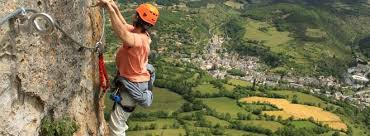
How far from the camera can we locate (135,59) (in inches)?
457

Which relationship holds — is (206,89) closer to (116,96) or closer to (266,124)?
(266,124)

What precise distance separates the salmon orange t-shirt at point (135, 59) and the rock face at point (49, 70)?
0.76 meters

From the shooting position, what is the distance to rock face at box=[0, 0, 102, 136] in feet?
29.1

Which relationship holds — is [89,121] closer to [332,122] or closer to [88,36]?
[88,36]

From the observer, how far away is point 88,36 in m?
11.7

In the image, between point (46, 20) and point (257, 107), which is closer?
point (46, 20)

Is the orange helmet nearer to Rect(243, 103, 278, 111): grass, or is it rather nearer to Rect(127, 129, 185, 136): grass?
Rect(127, 129, 185, 136): grass

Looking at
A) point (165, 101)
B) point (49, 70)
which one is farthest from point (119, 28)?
point (165, 101)

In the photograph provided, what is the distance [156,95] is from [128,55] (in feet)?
356

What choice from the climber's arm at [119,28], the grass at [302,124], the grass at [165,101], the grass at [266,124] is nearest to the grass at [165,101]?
the grass at [165,101]

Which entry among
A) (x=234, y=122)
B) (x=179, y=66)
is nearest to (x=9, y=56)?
(x=234, y=122)

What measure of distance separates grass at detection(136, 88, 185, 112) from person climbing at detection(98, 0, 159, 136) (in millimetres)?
94300

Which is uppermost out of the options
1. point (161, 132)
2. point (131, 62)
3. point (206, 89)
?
point (131, 62)

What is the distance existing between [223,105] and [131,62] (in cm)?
10712
